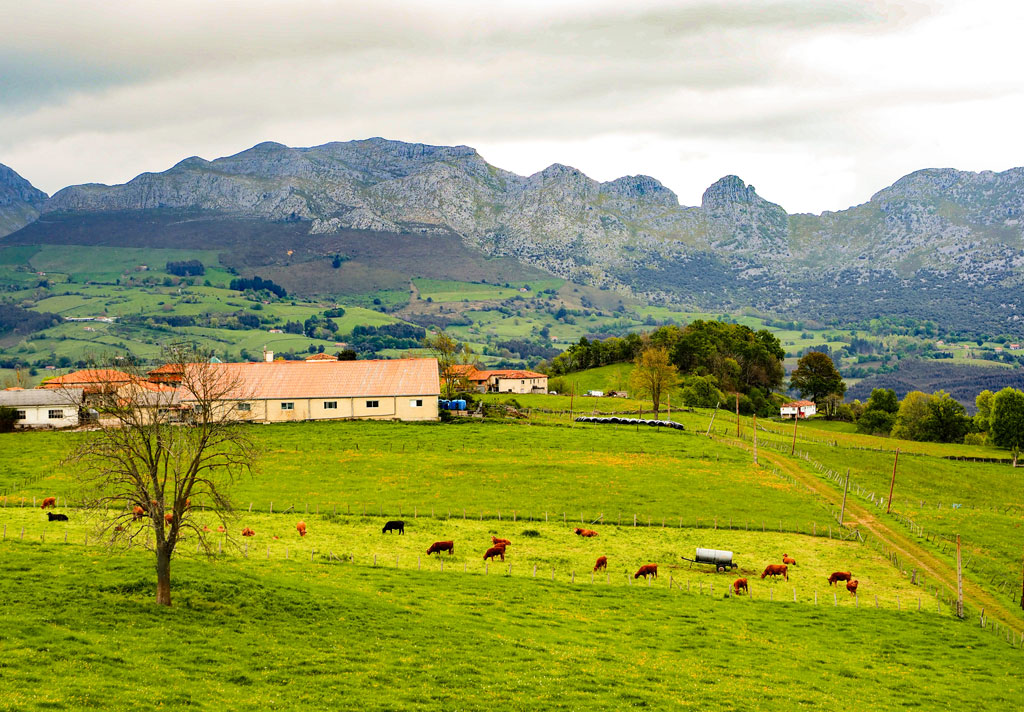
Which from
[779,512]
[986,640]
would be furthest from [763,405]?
[986,640]

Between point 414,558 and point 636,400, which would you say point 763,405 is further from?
point 414,558

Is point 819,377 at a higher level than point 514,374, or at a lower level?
higher

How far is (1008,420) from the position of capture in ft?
395

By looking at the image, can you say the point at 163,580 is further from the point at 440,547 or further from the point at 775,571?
the point at 775,571

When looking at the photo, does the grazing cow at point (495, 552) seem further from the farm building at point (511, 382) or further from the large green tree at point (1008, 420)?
the farm building at point (511, 382)

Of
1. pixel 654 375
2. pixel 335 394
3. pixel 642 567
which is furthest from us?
pixel 654 375

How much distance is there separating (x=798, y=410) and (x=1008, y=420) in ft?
155

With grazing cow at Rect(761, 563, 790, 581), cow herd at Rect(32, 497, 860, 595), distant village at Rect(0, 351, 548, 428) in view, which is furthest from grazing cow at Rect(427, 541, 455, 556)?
distant village at Rect(0, 351, 548, 428)

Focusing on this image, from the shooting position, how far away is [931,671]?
121 ft

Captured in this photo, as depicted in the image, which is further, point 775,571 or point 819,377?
point 819,377

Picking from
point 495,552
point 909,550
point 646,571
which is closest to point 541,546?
point 495,552

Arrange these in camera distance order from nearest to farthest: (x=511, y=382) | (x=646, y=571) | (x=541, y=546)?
(x=646, y=571) < (x=541, y=546) < (x=511, y=382)

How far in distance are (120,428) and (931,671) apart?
121 ft

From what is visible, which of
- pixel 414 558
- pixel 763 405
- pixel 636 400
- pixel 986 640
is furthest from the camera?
pixel 763 405
